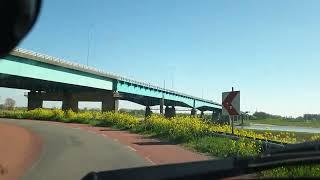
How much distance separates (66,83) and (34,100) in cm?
2755

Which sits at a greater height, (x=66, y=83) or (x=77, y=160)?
(x=66, y=83)

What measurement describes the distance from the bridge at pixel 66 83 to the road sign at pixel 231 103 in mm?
19550

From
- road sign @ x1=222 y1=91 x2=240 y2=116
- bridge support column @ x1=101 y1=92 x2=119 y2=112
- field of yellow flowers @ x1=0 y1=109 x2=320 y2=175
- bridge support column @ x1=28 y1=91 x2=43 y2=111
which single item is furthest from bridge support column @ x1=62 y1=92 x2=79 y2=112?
road sign @ x1=222 y1=91 x2=240 y2=116

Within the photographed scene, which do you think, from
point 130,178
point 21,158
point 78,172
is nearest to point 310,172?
point 78,172

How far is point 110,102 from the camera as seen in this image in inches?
3098

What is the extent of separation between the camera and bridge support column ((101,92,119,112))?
7762 centimetres

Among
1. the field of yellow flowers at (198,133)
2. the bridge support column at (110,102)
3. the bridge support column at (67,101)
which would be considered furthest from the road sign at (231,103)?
the bridge support column at (67,101)

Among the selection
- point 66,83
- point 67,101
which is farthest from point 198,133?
point 67,101

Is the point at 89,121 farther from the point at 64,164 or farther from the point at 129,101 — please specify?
the point at 129,101

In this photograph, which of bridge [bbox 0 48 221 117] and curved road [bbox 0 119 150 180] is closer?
curved road [bbox 0 119 150 180]

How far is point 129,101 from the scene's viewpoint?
11650 centimetres

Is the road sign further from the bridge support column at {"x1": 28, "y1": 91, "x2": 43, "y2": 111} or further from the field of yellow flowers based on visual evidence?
the bridge support column at {"x1": 28, "y1": 91, "x2": 43, "y2": 111}

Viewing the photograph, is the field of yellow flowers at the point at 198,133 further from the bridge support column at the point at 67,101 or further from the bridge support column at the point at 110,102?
the bridge support column at the point at 67,101

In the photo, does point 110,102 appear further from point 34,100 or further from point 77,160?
point 77,160
